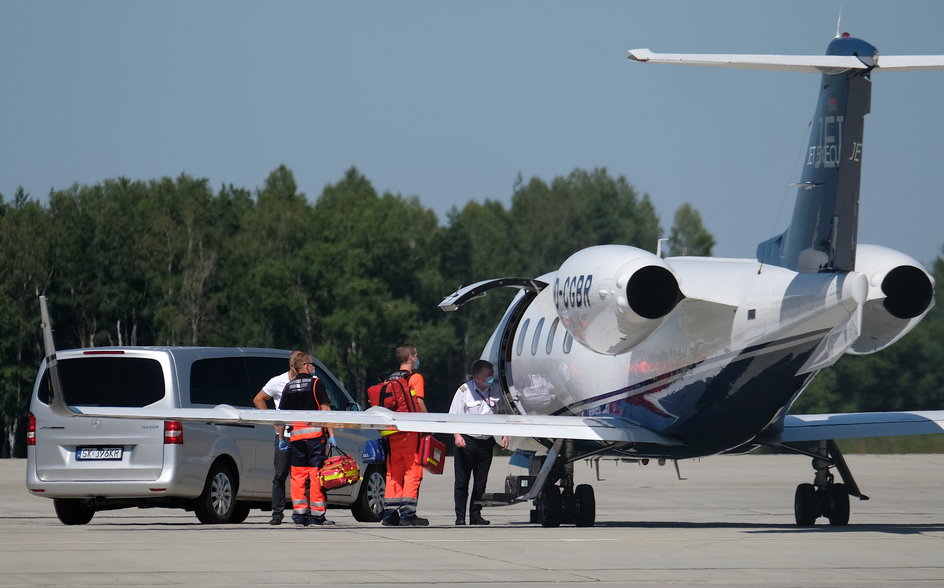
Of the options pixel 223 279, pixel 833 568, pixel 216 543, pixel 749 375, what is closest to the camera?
pixel 833 568

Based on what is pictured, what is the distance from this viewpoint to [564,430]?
1727cm

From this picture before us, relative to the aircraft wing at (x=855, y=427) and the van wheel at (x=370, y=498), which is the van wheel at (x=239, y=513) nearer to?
the van wheel at (x=370, y=498)

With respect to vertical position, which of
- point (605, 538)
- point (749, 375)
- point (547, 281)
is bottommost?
point (605, 538)

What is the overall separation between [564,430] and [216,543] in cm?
531

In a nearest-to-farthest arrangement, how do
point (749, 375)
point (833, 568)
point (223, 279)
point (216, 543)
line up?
point (833, 568) → point (216, 543) → point (749, 375) → point (223, 279)

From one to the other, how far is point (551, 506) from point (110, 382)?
5545mm

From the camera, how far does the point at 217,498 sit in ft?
57.2

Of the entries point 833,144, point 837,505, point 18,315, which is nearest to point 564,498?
point 837,505

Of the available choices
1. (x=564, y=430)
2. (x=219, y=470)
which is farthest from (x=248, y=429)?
(x=564, y=430)

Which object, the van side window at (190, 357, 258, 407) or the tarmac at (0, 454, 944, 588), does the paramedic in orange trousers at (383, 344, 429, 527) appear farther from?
the van side window at (190, 357, 258, 407)

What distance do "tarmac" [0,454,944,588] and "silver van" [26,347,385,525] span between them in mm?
425

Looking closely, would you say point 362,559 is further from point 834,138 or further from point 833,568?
point 834,138

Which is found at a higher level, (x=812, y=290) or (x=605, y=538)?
(x=812, y=290)

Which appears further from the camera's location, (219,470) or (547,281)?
(547,281)
